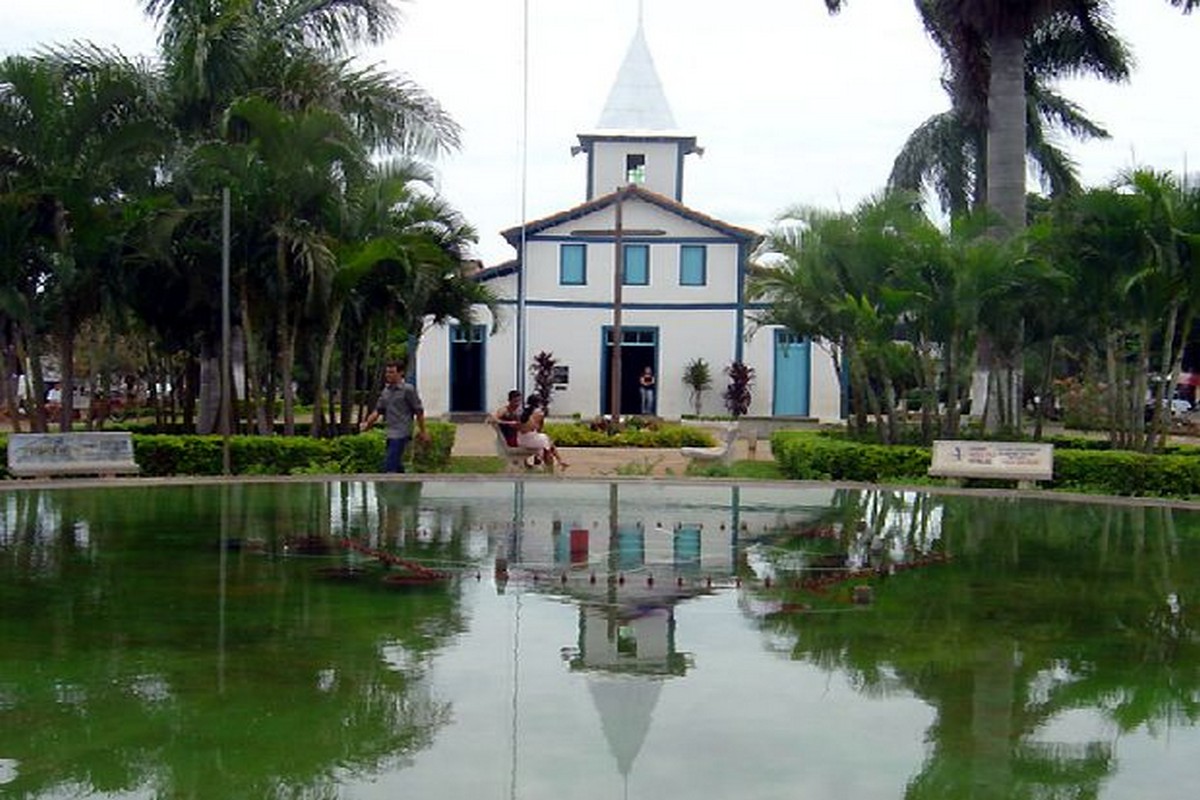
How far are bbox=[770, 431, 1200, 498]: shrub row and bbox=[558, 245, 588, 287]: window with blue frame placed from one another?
692 inches

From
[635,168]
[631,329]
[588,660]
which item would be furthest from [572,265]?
[588,660]

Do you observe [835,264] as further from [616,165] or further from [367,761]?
[616,165]

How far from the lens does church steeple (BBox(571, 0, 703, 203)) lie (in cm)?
4109

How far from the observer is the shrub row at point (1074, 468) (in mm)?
17656

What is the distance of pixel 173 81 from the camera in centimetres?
2114

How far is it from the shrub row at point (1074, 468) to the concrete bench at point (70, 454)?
359 inches

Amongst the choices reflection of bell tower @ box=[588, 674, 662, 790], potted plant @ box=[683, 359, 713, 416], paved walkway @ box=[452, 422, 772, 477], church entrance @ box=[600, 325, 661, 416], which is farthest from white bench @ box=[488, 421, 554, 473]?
church entrance @ box=[600, 325, 661, 416]

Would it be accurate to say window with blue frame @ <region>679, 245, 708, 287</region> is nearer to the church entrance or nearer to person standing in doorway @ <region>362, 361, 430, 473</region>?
the church entrance

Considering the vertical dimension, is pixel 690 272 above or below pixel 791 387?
above

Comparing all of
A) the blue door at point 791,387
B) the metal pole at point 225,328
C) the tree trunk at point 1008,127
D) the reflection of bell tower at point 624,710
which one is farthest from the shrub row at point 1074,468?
the blue door at point 791,387

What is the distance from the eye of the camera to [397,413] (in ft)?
57.6

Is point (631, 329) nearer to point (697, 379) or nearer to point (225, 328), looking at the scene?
point (697, 379)

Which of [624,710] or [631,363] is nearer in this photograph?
[624,710]

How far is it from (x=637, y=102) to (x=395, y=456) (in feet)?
86.8
